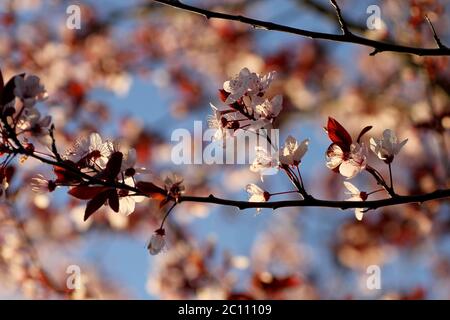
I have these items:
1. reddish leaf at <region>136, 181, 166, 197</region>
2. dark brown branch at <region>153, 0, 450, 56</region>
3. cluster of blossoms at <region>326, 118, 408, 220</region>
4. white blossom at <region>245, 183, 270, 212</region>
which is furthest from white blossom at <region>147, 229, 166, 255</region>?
dark brown branch at <region>153, 0, 450, 56</region>

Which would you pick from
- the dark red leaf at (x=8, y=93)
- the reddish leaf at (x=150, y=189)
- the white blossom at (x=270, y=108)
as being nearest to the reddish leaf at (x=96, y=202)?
the reddish leaf at (x=150, y=189)

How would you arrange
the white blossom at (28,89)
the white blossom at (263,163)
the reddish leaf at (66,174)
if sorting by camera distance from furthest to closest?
the white blossom at (263,163) → the reddish leaf at (66,174) → the white blossom at (28,89)

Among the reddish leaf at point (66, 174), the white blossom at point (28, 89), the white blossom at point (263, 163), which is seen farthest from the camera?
the white blossom at point (263, 163)

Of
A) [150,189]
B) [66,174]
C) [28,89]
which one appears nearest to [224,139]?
[150,189]

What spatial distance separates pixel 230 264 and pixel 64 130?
238 centimetres

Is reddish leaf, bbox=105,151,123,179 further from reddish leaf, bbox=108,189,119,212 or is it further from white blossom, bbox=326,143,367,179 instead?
white blossom, bbox=326,143,367,179

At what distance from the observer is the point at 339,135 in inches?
66.3

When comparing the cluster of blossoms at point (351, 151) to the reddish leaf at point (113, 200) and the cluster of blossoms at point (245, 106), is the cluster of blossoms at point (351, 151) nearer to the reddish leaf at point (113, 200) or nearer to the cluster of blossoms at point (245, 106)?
the cluster of blossoms at point (245, 106)

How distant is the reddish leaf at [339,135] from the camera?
1672mm

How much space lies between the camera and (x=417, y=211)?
452 centimetres

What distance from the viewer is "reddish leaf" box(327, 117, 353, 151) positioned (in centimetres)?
167

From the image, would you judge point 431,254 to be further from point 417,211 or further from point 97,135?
point 97,135

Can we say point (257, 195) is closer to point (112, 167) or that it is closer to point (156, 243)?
point (156, 243)
